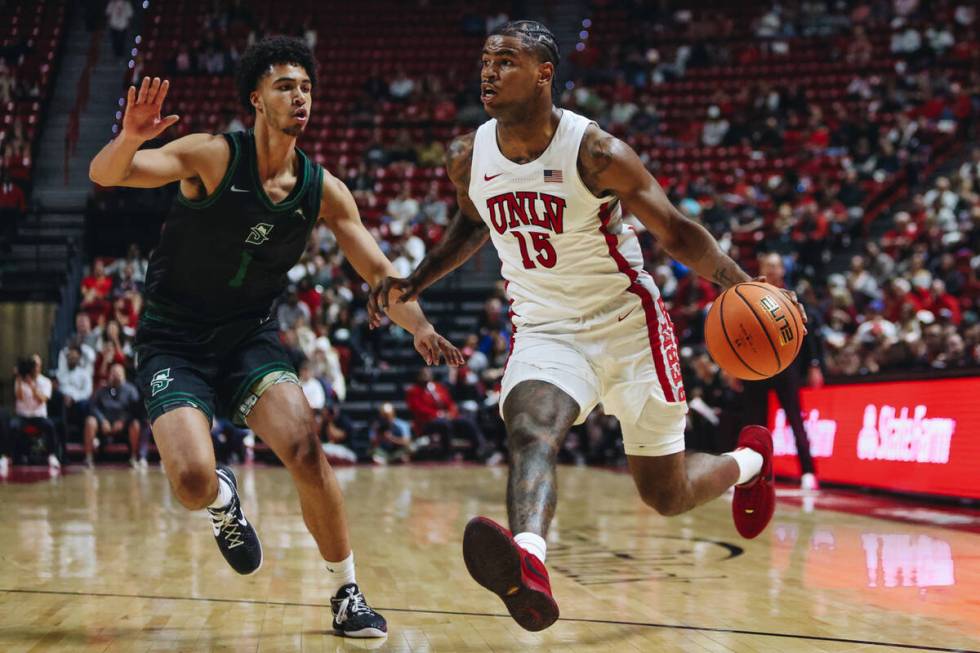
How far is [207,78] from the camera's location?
2108 centimetres

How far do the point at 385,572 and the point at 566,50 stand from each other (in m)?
18.3

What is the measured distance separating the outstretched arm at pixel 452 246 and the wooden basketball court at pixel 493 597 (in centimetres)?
120

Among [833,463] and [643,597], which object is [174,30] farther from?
[643,597]

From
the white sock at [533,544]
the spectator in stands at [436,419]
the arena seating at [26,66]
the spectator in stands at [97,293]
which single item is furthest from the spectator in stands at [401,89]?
the white sock at [533,544]

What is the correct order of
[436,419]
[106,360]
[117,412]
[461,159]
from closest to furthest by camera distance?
[461,159], [117,412], [106,360], [436,419]

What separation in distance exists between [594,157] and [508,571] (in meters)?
1.44

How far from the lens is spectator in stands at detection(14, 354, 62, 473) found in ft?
41.0

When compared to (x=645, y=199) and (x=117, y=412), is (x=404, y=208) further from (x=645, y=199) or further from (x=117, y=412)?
(x=645, y=199)

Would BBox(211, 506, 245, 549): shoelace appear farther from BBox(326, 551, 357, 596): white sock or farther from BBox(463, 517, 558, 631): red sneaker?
BBox(463, 517, 558, 631): red sneaker

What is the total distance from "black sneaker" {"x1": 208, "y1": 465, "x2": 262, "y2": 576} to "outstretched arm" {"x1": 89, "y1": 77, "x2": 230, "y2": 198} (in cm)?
112

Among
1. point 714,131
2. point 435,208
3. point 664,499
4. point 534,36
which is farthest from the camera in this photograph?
point 714,131

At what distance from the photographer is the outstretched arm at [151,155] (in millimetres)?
3744

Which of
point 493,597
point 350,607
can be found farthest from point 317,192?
point 493,597

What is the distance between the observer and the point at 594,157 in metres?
3.93
